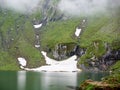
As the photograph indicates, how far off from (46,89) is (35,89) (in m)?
4.33

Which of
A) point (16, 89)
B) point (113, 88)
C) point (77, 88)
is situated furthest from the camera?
point (77, 88)

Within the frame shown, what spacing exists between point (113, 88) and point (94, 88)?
665cm

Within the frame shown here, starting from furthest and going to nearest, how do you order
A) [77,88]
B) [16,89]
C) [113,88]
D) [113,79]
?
[77,88], [16,89], [113,79], [113,88]

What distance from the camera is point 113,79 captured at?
100000 millimetres

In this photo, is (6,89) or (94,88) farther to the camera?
(6,89)

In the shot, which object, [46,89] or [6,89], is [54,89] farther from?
[6,89]

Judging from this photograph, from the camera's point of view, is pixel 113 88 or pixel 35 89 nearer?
pixel 113 88

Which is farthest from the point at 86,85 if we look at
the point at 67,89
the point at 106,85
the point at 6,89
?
the point at 6,89

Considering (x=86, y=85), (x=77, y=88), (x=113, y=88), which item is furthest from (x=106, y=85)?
(x=77, y=88)

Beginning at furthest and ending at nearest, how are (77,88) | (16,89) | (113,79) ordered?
(77,88), (16,89), (113,79)

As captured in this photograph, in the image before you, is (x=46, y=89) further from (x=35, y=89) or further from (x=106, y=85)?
(x=106, y=85)

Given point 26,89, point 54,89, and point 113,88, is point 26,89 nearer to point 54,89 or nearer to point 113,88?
point 54,89

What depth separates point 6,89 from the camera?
105 metres

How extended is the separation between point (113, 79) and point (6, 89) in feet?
105
